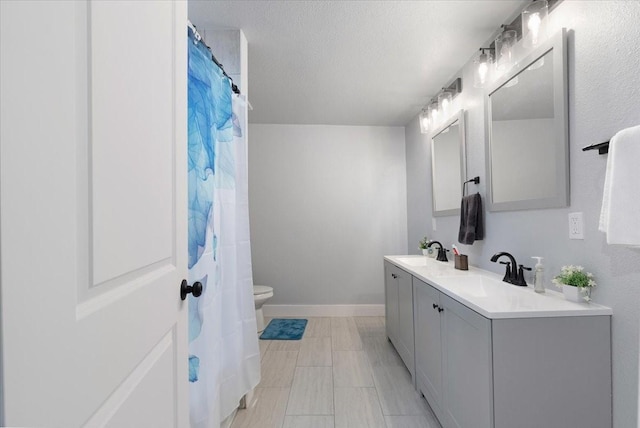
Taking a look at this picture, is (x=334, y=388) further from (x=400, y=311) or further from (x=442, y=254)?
(x=442, y=254)

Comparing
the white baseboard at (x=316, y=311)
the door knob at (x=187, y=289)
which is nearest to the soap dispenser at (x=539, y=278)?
the door knob at (x=187, y=289)

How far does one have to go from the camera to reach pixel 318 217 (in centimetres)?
387

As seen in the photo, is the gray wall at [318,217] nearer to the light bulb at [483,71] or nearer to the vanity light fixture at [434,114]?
the vanity light fixture at [434,114]

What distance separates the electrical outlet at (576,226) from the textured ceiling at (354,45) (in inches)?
47.2

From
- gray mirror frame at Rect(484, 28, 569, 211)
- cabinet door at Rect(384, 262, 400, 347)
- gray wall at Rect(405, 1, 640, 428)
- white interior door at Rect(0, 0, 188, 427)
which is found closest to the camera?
white interior door at Rect(0, 0, 188, 427)

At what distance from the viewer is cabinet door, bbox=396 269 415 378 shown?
2.23m

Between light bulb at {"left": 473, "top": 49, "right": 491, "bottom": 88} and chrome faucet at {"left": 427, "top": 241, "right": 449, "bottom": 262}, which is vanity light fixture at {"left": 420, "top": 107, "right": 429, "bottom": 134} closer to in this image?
light bulb at {"left": 473, "top": 49, "right": 491, "bottom": 88}

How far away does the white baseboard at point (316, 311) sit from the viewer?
12.5 feet

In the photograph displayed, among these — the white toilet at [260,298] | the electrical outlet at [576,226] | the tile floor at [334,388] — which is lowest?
the tile floor at [334,388]

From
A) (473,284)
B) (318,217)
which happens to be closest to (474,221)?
(473,284)

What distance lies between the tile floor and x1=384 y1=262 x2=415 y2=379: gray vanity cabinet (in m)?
0.15

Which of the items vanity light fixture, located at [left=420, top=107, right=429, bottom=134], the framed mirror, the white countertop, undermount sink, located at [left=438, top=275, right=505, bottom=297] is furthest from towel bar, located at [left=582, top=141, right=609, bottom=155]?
vanity light fixture, located at [left=420, top=107, right=429, bottom=134]

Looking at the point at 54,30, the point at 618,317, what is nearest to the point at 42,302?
the point at 54,30

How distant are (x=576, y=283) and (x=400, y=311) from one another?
139 centimetres
